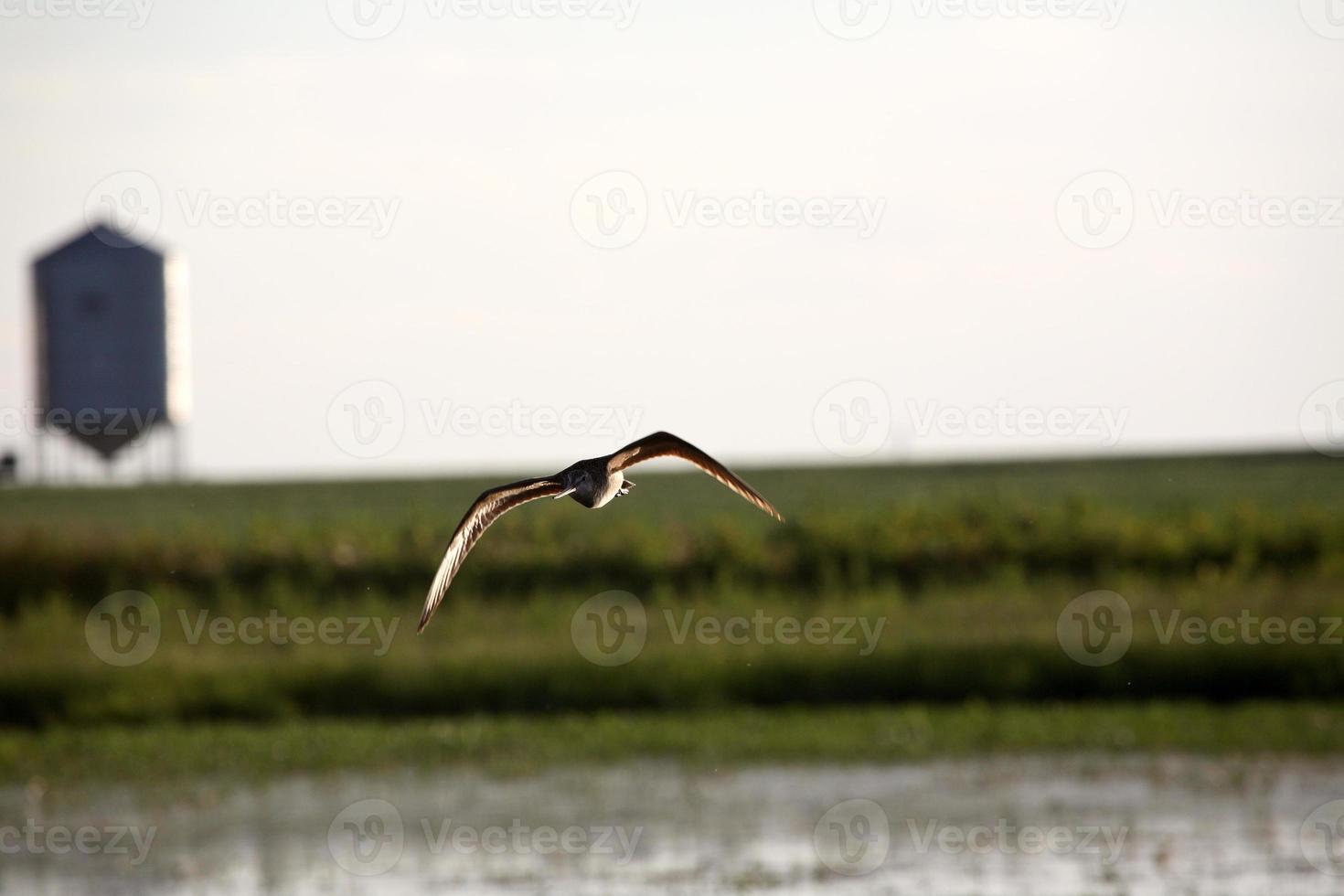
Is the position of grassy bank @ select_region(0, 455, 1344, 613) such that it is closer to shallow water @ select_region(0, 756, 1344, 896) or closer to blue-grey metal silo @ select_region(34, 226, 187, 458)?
shallow water @ select_region(0, 756, 1344, 896)

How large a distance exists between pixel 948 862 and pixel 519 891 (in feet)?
9.05

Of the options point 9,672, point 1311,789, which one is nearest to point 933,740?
point 1311,789

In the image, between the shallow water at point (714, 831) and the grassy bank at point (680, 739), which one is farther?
the grassy bank at point (680, 739)

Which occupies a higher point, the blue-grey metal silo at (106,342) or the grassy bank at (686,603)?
the blue-grey metal silo at (106,342)

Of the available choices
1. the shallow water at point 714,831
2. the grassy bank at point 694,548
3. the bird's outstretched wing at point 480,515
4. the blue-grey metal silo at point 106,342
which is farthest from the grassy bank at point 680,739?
the blue-grey metal silo at point 106,342

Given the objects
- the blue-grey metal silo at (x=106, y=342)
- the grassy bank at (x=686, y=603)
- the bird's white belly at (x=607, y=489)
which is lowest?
the bird's white belly at (x=607, y=489)

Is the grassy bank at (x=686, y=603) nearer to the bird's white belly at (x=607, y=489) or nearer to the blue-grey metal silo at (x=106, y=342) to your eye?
the bird's white belly at (x=607, y=489)

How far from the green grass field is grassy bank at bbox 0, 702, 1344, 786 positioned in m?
0.11

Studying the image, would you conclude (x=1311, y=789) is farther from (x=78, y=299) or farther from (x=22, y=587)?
(x=78, y=299)

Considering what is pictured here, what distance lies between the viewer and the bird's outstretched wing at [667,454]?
772 centimetres

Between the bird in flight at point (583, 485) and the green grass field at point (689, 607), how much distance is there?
28.1 ft

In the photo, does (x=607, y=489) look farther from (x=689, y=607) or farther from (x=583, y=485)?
(x=689, y=607)

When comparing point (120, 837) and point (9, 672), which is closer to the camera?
point (120, 837)

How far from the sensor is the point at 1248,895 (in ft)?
37.1
